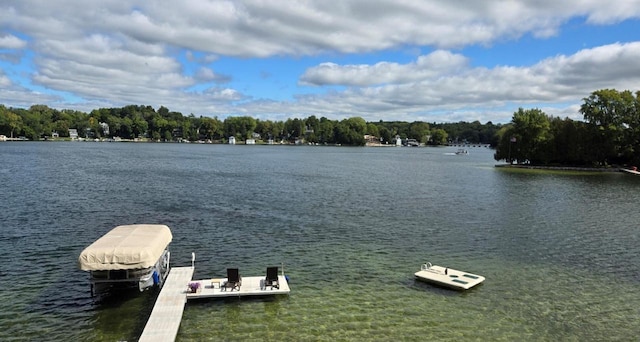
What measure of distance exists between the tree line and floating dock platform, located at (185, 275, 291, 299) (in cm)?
11108

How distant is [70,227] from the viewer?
36.9 meters

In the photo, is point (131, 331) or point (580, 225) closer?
point (131, 331)

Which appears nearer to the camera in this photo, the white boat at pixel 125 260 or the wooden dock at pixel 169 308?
the wooden dock at pixel 169 308

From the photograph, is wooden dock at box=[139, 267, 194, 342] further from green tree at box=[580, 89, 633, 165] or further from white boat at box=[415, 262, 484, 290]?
green tree at box=[580, 89, 633, 165]

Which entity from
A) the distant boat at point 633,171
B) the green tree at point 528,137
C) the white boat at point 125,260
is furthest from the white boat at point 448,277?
the green tree at point 528,137

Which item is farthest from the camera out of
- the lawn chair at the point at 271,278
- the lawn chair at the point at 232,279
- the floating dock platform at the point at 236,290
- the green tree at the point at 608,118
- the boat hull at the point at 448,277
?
the green tree at the point at 608,118

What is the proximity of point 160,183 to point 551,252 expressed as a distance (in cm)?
5592

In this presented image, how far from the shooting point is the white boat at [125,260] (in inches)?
833

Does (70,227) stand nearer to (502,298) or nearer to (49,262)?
(49,262)

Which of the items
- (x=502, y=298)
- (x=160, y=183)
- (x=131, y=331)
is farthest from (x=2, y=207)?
Answer: (x=502, y=298)

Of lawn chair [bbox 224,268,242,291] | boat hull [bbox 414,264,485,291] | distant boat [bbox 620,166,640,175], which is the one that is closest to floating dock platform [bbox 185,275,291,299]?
lawn chair [bbox 224,268,242,291]

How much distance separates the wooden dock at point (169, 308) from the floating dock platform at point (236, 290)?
0.87 m

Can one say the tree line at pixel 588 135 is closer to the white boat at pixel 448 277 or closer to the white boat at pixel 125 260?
the white boat at pixel 448 277

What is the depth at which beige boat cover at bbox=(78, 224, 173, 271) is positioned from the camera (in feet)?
69.1
